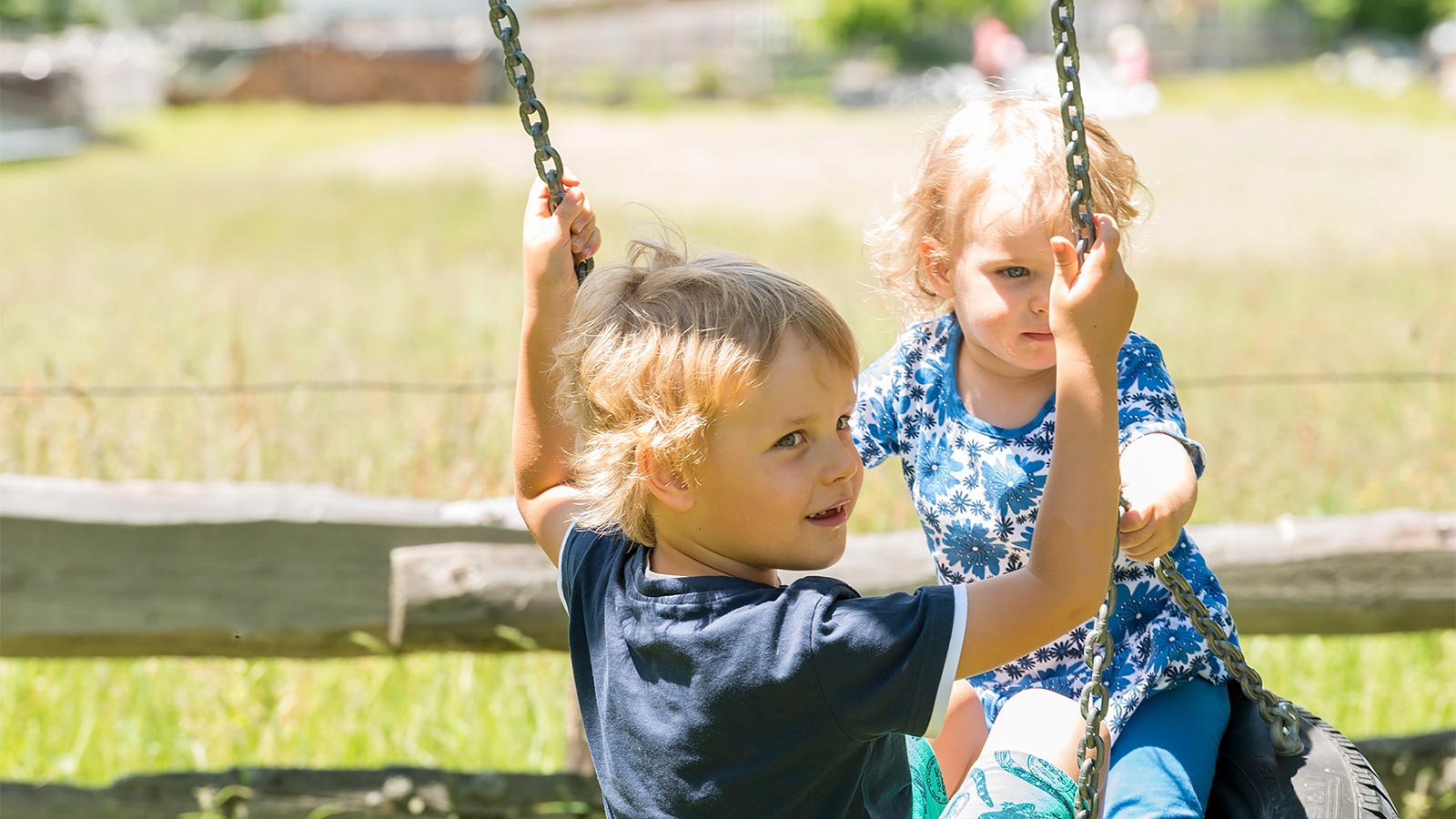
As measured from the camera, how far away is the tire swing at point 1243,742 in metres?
1.81

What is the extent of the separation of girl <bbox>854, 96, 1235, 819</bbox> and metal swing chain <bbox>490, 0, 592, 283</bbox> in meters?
0.63

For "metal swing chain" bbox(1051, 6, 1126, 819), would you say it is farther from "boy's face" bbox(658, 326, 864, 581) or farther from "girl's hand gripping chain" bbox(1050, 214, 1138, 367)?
"boy's face" bbox(658, 326, 864, 581)

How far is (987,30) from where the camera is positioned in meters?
43.7

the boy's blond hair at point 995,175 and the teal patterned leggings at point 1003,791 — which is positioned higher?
the boy's blond hair at point 995,175

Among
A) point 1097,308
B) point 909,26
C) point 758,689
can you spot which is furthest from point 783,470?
point 909,26

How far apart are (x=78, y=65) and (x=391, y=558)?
46715 mm

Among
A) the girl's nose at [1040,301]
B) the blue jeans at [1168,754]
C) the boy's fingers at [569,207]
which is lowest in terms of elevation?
the blue jeans at [1168,754]

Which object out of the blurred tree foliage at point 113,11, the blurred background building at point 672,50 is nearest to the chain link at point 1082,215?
the blurred background building at point 672,50

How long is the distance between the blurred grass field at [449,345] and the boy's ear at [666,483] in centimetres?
41

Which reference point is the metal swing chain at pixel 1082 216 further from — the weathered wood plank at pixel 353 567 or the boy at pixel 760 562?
the weathered wood plank at pixel 353 567

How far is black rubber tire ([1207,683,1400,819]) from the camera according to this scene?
2.12 m

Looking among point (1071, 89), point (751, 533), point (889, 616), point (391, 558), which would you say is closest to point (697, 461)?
point (751, 533)

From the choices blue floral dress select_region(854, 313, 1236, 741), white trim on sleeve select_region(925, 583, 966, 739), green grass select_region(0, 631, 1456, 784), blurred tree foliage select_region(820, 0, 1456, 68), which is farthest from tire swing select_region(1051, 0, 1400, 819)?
blurred tree foliage select_region(820, 0, 1456, 68)

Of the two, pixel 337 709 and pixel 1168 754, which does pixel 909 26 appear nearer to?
pixel 337 709
